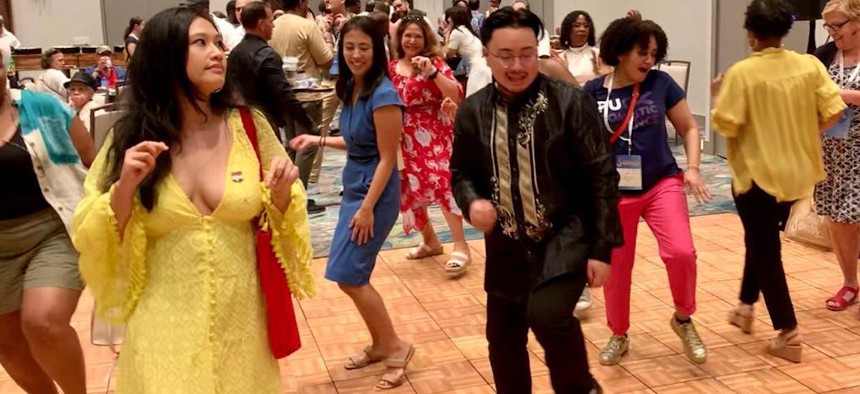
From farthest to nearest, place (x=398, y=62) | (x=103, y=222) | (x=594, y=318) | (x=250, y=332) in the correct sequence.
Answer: (x=398, y=62)
(x=594, y=318)
(x=250, y=332)
(x=103, y=222)

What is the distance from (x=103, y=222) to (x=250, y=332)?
1.58ft

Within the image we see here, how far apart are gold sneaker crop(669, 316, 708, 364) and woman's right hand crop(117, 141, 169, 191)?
2541mm

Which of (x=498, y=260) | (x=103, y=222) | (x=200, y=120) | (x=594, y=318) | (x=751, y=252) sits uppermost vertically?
(x=200, y=120)

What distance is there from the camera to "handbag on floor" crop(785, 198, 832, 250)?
5578 mm

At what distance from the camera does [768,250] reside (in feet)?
12.8

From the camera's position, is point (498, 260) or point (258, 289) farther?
point (498, 260)

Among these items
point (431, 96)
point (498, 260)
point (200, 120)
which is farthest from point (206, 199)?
point (431, 96)

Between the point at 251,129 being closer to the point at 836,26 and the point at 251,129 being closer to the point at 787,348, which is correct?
the point at 787,348

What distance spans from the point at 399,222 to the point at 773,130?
363 centimetres

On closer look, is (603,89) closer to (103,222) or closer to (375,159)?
(375,159)

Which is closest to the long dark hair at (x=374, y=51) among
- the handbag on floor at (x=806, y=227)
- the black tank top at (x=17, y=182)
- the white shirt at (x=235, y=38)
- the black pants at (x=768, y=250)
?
the black tank top at (x=17, y=182)

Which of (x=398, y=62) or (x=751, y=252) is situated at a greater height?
(x=398, y=62)

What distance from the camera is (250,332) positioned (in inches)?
97.6

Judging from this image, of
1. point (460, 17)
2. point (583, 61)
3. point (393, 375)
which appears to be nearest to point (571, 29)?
point (583, 61)
